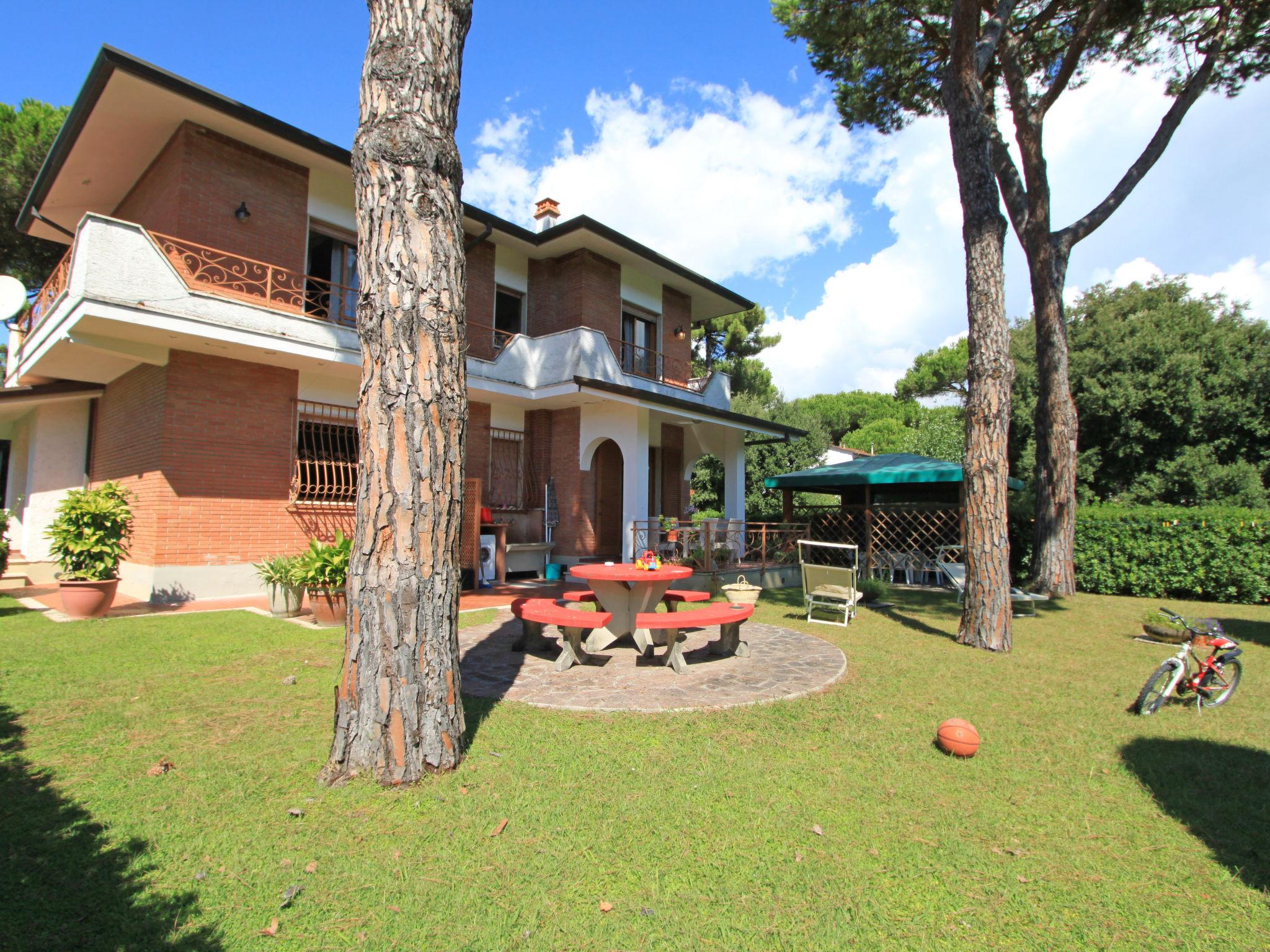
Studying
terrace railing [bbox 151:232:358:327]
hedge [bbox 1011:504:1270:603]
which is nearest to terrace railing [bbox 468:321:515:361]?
terrace railing [bbox 151:232:358:327]

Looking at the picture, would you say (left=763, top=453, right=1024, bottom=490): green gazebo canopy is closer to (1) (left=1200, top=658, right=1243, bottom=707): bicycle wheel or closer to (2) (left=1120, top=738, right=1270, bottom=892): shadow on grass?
(1) (left=1200, top=658, right=1243, bottom=707): bicycle wheel

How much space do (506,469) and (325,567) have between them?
6514 mm

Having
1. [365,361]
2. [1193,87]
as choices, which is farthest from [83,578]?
[1193,87]

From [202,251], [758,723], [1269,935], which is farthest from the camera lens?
[202,251]

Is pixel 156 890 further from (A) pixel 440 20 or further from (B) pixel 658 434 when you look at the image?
(B) pixel 658 434

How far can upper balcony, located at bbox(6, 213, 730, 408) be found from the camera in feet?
26.6

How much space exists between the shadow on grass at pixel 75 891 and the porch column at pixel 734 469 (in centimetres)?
1397

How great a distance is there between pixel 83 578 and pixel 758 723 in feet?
27.6

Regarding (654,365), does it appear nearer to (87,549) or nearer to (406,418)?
(87,549)

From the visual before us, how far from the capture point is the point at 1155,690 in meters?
4.82

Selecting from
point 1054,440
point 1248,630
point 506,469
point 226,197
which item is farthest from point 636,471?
point 1248,630

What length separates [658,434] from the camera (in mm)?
16375

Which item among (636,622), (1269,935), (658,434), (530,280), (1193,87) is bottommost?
(1269,935)

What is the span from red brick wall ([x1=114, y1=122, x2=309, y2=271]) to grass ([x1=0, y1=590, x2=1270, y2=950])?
726 cm
